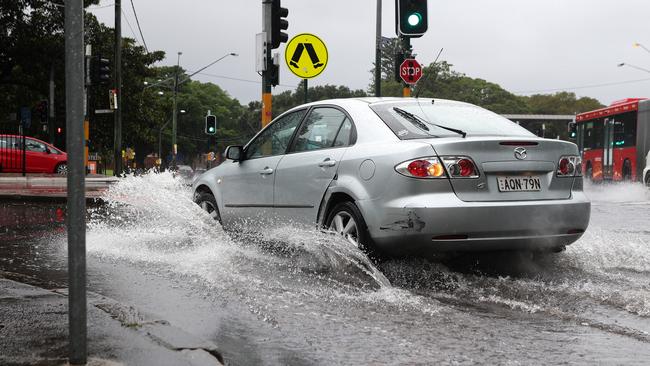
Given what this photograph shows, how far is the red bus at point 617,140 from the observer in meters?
25.8

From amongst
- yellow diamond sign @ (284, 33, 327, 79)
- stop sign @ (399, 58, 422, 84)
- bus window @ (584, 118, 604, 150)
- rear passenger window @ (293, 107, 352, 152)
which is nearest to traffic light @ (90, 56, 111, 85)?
yellow diamond sign @ (284, 33, 327, 79)

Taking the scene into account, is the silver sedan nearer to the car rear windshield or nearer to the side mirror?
the car rear windshield

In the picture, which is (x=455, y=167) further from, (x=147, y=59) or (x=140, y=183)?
(x=147, y=59)

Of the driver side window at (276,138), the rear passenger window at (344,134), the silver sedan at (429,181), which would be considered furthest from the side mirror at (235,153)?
the rear passenger window at (344,134)

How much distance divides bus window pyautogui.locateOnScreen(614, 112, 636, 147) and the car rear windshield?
69.9ft

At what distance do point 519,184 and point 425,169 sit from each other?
76 centimetres

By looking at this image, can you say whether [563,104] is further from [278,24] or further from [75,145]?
[75,145]

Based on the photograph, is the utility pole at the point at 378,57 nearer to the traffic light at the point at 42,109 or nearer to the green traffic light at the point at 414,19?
the green traffic light at the point at 414,19

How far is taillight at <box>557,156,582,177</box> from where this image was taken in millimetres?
6062

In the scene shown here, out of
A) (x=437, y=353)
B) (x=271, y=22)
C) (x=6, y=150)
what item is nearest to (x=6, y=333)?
(x=437, y=353)

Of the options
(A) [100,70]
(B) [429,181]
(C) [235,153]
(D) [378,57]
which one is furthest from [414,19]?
(A) [100,70]

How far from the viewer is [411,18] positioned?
1295 cm

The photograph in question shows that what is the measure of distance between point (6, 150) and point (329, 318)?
24.8 m

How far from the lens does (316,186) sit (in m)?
6.48
